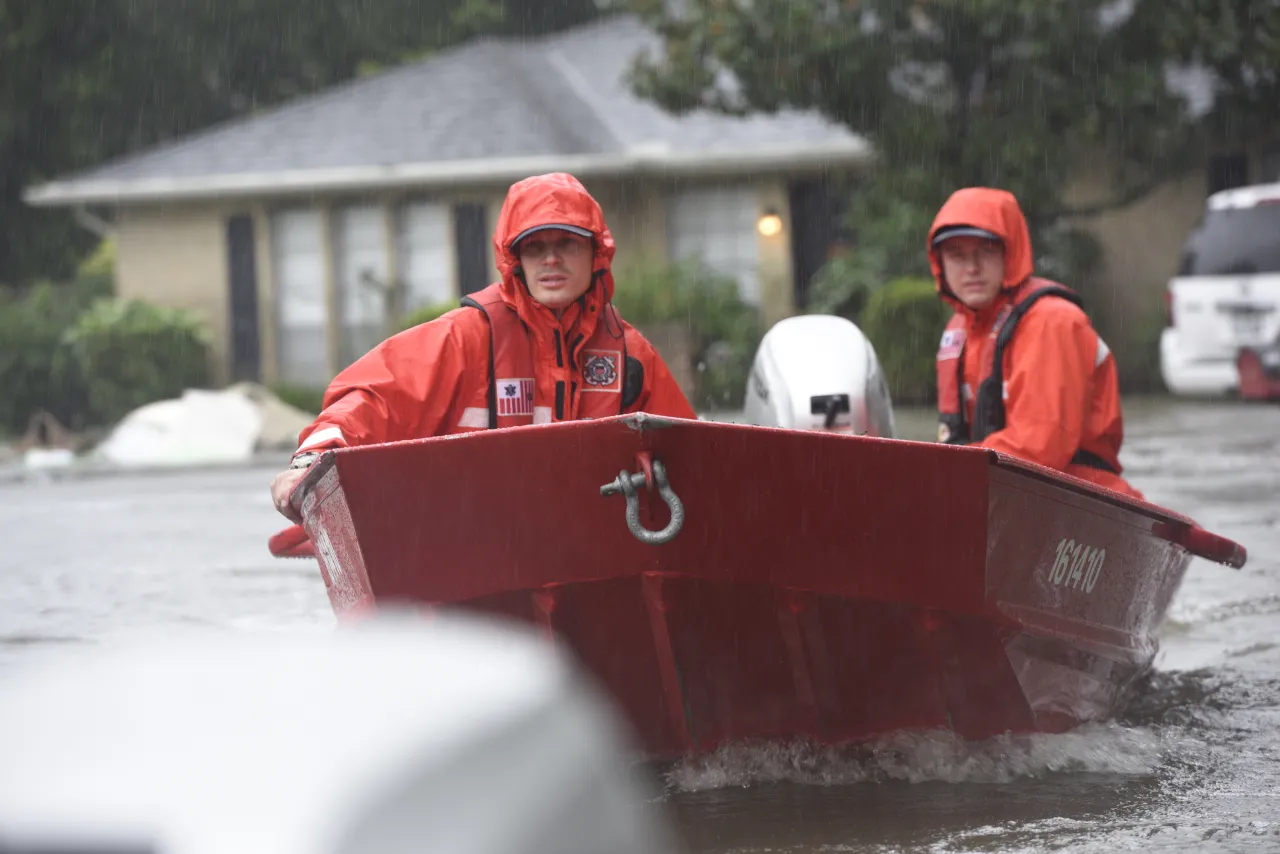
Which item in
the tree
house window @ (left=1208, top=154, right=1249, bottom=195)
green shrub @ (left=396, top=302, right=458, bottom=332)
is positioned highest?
the tree

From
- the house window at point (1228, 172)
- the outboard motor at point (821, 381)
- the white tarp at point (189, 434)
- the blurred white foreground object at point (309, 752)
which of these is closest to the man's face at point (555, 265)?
the outboard motor at point (821, 381)

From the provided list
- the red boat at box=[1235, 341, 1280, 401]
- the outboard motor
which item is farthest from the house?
the outboard motor

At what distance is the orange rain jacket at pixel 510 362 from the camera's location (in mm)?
5445

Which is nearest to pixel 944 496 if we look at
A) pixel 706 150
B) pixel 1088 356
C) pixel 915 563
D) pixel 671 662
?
pixel 915 563

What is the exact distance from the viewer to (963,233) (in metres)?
6.46

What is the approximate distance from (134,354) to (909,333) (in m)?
9.18

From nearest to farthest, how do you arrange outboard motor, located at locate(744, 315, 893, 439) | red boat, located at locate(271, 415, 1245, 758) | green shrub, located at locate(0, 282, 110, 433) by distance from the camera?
red boat, located at locate(271, 415, 1245, 758) < outboard motor, located at locate(744, 315, 893, 439) < green shrub, located at locate(0, 282, 110, 433)

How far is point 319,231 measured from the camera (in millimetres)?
24016

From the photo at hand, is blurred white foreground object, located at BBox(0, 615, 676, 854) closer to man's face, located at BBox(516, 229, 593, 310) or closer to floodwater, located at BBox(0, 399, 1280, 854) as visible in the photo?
floodwater, located at BBox(0, 399, 1280, 854)

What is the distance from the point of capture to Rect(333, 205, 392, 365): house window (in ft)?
77.9

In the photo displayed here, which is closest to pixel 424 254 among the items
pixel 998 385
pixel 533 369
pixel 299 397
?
pixel 299 397

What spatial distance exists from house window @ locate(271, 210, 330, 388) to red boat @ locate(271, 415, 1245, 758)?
19.0 metres

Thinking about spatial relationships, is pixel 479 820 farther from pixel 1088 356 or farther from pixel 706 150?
pixel 706 150

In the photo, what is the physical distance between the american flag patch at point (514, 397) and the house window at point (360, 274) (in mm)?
18197
